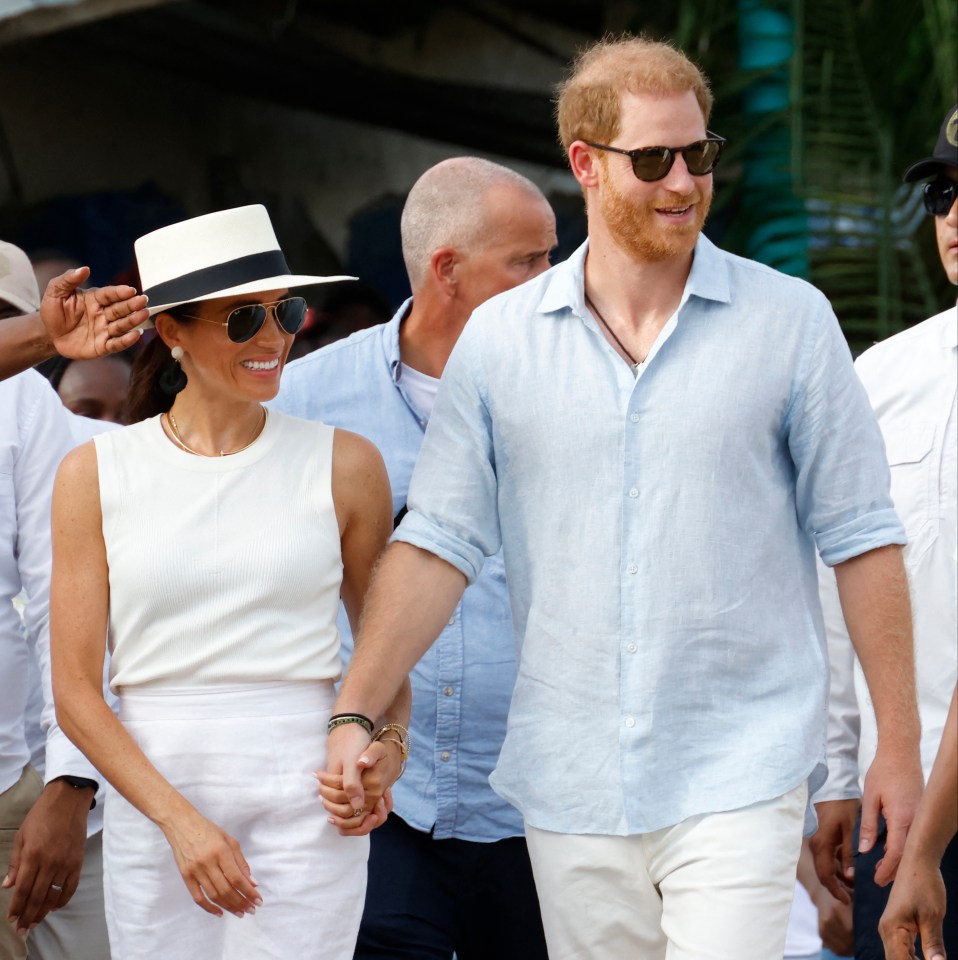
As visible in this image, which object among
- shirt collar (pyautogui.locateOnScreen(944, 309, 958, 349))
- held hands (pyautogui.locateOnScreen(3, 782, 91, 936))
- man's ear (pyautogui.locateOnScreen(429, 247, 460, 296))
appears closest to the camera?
held hands (pyautogui.locateOnScreen(3, 782, 91, 936))

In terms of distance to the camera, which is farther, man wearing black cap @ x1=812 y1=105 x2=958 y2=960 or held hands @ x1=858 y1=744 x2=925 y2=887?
man wearing black cap @ x1=812 y1=105 x2=958 y2=960

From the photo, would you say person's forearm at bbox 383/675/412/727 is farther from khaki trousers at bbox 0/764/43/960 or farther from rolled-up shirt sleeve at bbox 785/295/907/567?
khaki trousers at bbox 0/764/43/960

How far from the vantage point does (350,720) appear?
3.06m

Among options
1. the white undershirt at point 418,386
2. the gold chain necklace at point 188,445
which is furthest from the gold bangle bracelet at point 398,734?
the white undershirt at point 418,386

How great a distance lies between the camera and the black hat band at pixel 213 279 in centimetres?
325

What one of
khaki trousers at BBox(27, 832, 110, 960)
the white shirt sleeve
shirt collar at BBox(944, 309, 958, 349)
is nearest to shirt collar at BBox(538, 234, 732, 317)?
shirt collar at BBox(944, 309, 958, 349)

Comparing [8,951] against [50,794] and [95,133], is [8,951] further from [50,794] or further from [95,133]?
[95,133]

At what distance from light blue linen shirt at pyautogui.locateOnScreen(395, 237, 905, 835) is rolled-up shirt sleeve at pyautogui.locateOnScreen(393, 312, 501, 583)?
43mm

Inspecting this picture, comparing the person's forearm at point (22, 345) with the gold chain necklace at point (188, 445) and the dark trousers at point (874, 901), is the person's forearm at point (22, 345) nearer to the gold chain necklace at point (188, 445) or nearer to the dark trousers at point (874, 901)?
the gold chain necklace at point (188, 445)

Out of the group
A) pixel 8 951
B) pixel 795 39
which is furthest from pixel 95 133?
pixel 8 951

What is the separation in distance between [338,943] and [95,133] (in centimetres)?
652

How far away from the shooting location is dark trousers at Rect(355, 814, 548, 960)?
373cm

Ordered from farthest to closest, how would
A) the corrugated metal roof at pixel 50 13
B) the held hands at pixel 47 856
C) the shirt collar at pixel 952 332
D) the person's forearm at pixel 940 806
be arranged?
the corrugated metal roof at pixel 50 13
the shirt collar at pixel 952 332
the held hands at pixel 47 856
the person's forearm at pixel 940 806

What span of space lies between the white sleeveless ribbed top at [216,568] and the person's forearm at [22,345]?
24 cm
